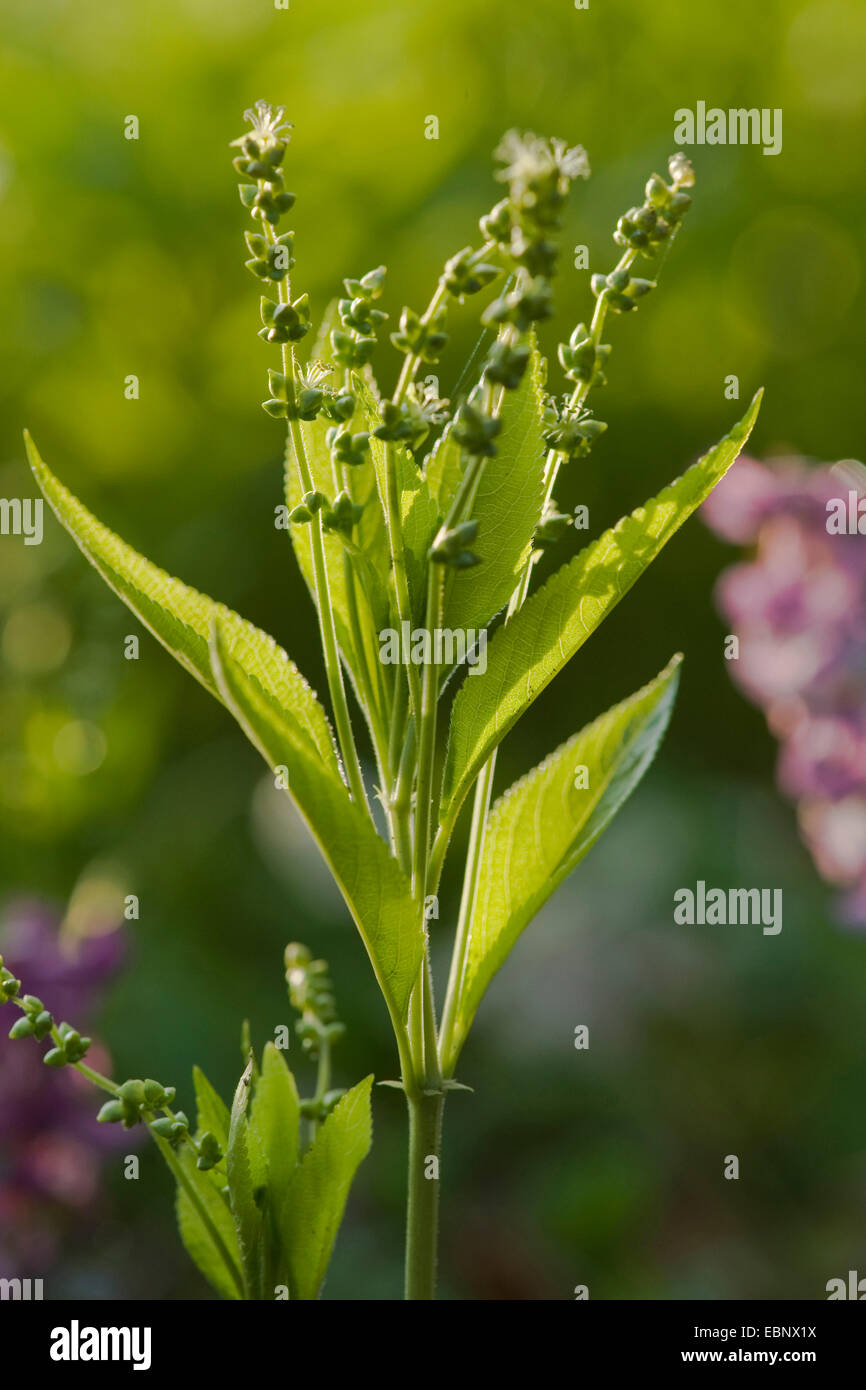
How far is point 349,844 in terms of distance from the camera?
0.98 feet

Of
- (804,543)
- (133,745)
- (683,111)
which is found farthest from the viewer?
(683,111)

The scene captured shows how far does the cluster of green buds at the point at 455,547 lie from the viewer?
287mm

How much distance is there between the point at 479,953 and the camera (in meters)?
0.33

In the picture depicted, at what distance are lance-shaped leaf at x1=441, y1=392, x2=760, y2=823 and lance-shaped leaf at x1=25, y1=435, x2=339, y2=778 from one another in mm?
37

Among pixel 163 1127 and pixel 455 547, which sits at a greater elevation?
pixel 455 547

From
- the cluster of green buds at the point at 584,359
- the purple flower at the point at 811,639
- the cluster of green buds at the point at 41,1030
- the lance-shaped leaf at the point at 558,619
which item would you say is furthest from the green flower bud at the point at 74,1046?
the purple flower at the point at 811,639

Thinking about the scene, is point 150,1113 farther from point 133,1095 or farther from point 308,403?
point 308,403

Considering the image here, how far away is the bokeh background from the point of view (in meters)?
1.14

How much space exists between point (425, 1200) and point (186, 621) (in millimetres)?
163

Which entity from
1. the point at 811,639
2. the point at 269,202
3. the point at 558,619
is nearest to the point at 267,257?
the point at 269,202

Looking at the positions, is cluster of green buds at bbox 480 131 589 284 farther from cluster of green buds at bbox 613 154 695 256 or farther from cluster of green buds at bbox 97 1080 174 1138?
cluster of green buds at bbox 97 1080 174 1138

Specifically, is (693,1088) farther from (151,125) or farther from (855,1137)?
(151,125)
